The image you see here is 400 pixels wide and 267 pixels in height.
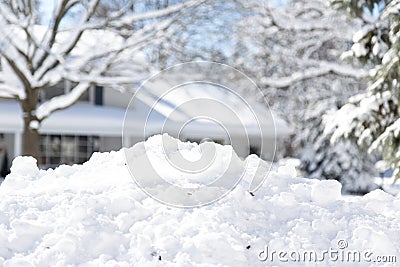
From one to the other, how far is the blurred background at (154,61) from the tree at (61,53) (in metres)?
0.03

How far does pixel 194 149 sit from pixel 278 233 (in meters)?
1.62

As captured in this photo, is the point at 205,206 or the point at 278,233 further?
the point at 205,206

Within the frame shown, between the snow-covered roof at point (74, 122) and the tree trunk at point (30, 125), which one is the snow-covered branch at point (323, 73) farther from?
the tree trunk at point (30, 125)

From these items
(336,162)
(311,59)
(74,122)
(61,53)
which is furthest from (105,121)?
(336,162)

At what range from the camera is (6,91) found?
13414mm

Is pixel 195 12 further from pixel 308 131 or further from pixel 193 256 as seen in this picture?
pixel 193 256

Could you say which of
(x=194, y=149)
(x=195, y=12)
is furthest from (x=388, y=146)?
(x=195, y=12)

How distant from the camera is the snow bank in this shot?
12.4 ft

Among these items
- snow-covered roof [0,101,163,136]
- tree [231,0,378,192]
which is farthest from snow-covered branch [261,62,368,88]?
snow-covered roof [0,101,163,136]

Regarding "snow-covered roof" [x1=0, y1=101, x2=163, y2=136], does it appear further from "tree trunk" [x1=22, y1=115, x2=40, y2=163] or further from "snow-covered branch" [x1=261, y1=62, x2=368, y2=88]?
"snow-covered branch" [x1=261, y1=62, x2=368, y2=88]

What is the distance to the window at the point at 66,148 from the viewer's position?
1916 centimetres

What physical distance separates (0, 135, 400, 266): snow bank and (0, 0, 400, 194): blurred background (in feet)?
13.0

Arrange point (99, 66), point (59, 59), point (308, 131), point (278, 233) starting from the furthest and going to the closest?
point (308, 131) < point (99, 66) < point (59, 59) < point (278, 233)

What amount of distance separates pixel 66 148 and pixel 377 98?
44.8 ft
